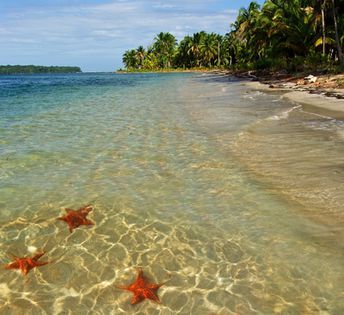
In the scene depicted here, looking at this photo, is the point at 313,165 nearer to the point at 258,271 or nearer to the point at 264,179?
the point at 264,179

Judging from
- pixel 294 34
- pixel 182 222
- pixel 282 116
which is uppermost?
pixel 294 34

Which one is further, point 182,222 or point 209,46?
point 209,46

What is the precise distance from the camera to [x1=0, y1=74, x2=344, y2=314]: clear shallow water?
496 cm

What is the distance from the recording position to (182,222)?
703cm

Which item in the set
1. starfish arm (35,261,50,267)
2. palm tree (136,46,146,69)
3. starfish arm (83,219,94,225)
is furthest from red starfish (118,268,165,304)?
palm tree (136,46,146,69)

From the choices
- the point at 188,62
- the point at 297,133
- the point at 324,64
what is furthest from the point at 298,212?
the point at 188,62

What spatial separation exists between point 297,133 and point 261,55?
72.3 meters

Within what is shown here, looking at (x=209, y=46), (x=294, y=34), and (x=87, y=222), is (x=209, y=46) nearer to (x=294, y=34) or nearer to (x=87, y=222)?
(x=294, y=34)

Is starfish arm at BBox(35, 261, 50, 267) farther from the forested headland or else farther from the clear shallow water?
the forested headland

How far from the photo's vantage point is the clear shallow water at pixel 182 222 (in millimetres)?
4961

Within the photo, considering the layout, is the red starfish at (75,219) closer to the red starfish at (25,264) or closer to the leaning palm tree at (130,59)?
the red starfish at (25,264)

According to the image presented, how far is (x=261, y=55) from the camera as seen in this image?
8088 centimetres

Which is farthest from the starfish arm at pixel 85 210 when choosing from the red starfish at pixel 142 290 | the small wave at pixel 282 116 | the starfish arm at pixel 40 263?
the small wave at pixel 282 116

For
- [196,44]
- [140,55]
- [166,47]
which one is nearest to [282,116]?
[196,44]
